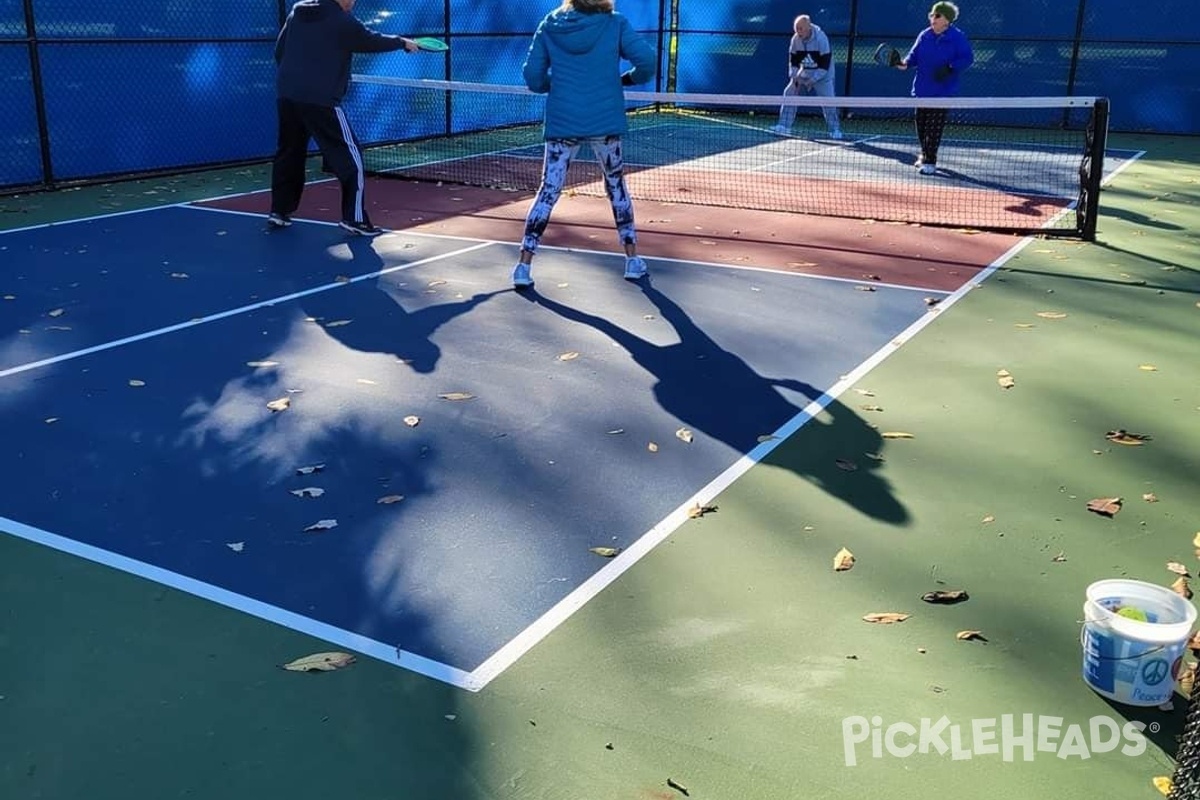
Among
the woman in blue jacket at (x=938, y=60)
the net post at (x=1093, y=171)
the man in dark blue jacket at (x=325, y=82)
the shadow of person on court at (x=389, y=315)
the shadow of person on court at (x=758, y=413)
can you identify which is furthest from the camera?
the woman in blue jacket at (x=938, y=60)

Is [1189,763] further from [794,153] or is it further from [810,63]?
[810,63]

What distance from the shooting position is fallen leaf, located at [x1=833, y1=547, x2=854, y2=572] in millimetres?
4258

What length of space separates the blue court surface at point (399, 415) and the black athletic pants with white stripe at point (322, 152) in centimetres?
93

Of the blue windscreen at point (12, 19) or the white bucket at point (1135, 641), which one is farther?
the blue windscreen at point (12, 19)

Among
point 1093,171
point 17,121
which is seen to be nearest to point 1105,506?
point 1093,171

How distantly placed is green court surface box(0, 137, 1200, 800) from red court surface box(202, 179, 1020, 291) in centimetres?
393

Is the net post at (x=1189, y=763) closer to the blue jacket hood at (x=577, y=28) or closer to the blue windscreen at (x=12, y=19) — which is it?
the blue jacket hood at (x=577, y=28)

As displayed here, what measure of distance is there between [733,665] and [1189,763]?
129 cm

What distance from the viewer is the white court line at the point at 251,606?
359 cm

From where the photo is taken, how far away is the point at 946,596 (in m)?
4.05

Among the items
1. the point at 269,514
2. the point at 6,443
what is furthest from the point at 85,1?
the point at 269,514

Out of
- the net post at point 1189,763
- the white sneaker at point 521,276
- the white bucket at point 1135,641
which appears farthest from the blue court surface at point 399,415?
the net post at point 1189,763

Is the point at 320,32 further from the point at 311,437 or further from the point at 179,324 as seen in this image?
the point at 311,437

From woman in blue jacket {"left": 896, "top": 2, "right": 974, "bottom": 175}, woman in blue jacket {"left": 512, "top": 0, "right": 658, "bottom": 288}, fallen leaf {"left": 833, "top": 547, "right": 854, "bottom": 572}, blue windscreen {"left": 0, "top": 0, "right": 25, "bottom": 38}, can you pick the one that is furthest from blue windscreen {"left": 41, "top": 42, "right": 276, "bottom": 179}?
fallen leaf {"left": 833, "top": 547, "right": 854, "bottom": 572}
